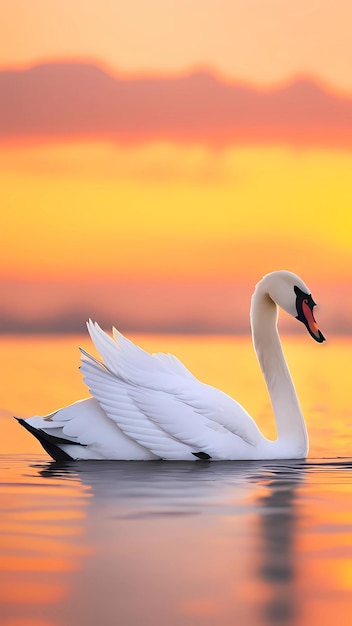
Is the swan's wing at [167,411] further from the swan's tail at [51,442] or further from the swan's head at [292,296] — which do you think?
the swan's head at [292,296]

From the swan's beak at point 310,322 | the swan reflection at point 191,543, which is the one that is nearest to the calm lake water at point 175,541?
the swan reflection at point 191,543

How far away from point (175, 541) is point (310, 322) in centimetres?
573

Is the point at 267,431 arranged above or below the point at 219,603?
above

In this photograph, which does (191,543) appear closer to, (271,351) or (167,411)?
(167,411)

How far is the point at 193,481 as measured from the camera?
11.4 meters

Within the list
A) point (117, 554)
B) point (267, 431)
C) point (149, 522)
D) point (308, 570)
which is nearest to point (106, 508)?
point (149, 522)

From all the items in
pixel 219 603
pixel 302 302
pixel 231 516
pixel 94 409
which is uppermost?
pixel 302 302

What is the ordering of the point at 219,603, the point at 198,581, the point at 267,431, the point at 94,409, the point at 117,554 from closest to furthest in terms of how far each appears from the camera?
the point at 219,603 < the point at 198,581 < the point at 117,554 < the point at 94,409 < the point at 267,431

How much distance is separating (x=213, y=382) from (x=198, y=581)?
16.6m

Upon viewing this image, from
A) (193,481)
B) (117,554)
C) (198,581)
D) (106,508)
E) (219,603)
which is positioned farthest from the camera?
(193,481)

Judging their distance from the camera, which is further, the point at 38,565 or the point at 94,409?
the point at 94,409

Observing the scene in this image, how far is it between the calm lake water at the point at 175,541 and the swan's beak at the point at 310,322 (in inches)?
42.7

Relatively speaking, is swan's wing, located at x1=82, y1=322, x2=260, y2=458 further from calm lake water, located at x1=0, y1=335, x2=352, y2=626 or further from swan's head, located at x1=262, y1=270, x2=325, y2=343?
swan's head, located at x1=262, y1=270, x2=325, y2=343

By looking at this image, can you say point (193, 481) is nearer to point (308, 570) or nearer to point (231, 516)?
point (231, 516)
